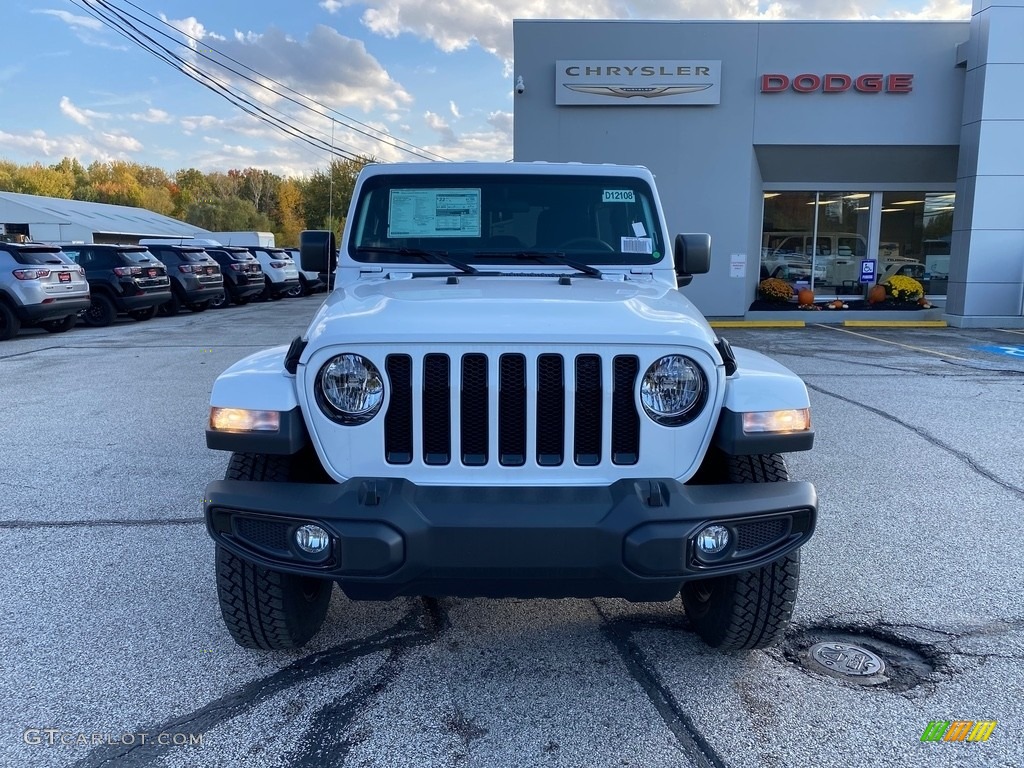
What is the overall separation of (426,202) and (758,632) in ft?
8.57

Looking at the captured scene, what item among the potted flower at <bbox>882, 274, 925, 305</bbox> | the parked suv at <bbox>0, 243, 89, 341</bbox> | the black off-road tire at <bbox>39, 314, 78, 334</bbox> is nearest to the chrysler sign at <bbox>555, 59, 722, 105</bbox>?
the potted flower at <bbox>882, 274, 925, 305</bbox>

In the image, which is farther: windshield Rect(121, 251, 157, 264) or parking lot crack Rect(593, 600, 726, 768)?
windshield Rect(121, 251, 157, 264)

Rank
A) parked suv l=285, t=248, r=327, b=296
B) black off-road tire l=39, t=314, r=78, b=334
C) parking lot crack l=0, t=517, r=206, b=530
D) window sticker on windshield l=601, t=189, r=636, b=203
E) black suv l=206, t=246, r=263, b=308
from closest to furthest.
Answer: window sticker on windshield l=601, t=189, r=636, b=203 → parking lot crack l=0, t=517, r=206, b=530 → black off-road tire l=39, t=314, r=78, b=334 → black suv l=206, t=246, r=263, b=308 → parked suv l=285, t=248, r=327, b=296

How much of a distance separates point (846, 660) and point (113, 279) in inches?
647

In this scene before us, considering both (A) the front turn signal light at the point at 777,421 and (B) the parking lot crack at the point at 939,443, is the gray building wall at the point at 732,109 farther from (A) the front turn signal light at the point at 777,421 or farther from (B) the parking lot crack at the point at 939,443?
(A) the front turn signal light at the point at 777,421

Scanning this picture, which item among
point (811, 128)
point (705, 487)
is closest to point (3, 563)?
point (705, 487)

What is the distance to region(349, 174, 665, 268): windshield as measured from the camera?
13.2 feet

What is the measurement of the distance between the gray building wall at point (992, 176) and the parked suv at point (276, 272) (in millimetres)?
18614

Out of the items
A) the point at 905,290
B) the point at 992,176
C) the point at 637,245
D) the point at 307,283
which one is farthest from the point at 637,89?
the point at 307,283

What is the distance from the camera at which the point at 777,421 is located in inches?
106

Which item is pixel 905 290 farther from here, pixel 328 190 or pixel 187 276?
pixel 328 190

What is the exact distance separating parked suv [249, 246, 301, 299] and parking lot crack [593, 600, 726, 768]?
22762mm

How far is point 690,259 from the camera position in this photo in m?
4.24

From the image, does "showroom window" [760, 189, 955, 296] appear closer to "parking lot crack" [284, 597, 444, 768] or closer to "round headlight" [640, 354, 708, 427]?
"round headlight" [640, 354, 708, 427]
